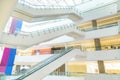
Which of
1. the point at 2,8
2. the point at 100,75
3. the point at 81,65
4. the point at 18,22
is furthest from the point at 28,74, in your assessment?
the point at 81,65

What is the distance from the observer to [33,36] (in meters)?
10.9

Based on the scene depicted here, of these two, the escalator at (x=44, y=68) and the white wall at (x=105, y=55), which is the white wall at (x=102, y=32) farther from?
the escalator at (x=44, y=68)

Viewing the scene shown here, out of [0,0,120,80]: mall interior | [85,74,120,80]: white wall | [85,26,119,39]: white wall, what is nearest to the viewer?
[0,0,120,80]: mall interior

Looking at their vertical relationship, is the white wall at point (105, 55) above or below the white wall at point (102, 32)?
below

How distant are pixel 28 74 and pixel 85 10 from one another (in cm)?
1104

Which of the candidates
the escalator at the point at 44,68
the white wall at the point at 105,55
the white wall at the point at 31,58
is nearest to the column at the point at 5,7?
the escalator at the point at 44,68

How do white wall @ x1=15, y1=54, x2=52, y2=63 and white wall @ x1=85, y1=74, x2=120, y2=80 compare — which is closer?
white wall @ x1=85, y1=74, x2=120, y2=80

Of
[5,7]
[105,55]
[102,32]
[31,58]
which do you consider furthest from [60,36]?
[5,7]

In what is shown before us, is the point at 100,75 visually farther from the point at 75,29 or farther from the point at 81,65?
the point at 81,65

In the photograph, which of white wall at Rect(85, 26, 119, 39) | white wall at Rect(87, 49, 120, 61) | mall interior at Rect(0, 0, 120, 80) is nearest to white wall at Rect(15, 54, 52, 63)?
mall interior at Rect(0, 0, 120, 80)

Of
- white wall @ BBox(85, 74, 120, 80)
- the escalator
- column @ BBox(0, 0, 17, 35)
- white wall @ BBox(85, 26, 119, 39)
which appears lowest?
white wall @ BBox(85, 74, 120, 80)

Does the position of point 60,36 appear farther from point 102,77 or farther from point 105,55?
point 102,77

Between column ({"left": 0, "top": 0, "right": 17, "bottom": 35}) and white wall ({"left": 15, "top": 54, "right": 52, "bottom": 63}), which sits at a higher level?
white wall ({"left": 15, "top": 54, "right": 52, "bottom": 63})

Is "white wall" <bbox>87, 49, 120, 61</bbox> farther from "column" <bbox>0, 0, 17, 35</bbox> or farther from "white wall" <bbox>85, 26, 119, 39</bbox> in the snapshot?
"column" <bbox>0, 0, 17, 35</bbox>
